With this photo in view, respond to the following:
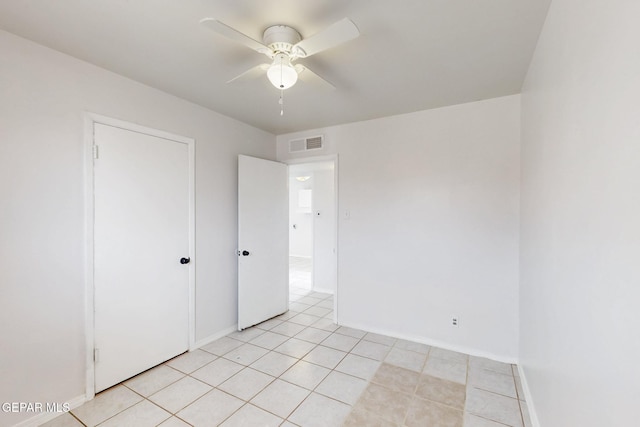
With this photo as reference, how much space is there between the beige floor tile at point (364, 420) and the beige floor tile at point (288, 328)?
4.60ft

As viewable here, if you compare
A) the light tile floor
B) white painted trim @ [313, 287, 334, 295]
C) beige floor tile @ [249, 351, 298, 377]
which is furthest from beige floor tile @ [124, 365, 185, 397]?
white painted trim @ [313, 287, 334, 295]

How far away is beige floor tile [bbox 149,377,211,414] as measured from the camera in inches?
80.1

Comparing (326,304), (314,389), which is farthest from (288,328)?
(314,389)

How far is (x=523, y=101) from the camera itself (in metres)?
2.40

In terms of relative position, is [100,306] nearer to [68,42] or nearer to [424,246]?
[68,42]

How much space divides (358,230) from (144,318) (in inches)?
92.2

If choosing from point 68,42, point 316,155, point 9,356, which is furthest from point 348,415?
point 68,42

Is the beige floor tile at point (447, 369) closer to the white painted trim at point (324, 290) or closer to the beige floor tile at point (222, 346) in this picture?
the beige floor tile at point (222, 346)

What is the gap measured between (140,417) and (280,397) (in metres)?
0.95

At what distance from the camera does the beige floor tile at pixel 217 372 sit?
234 centimetres

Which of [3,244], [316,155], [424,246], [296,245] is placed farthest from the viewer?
[296,245]

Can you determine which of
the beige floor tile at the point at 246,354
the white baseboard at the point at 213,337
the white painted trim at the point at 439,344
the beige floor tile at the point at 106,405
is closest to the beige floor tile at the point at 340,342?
the white painted trim at the point at 439,344

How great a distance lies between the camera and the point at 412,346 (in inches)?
116

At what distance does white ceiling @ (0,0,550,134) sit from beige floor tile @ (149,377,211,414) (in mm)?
2533
